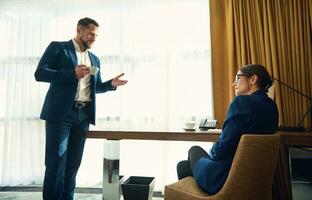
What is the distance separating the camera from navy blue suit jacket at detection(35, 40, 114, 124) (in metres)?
1.66

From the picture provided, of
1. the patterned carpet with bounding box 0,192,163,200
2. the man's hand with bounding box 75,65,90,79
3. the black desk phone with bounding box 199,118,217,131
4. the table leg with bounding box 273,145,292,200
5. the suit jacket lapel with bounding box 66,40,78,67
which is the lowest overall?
the patterned carpet with bounding box 0,192,163,200

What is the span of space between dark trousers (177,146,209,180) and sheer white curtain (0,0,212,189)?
2.87ft

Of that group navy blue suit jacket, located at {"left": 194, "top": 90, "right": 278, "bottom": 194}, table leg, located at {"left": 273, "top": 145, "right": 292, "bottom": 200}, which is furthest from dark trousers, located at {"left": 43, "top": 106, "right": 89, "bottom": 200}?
table leg, located at {"left": 273, "top": 145, "right": 292, "bottom": 200}

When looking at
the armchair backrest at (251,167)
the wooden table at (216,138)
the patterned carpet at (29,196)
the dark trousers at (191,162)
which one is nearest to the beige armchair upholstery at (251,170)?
the armchair backrest at (251,167)

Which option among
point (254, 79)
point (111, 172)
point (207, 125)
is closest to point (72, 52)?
point (111, 172)

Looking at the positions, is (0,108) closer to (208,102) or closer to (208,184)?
(208,102)

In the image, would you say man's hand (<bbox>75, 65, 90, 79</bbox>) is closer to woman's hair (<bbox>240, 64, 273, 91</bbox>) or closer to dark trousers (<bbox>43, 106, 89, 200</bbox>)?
dark trousers (<bbox>43, 106, 89, 200</bbox>)

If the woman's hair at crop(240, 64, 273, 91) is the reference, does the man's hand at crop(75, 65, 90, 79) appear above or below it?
above

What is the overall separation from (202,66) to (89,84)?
43.6 inches

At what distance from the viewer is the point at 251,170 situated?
3.45 ft

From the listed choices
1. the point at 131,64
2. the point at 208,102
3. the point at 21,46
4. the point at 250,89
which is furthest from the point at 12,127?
the point at 250,89

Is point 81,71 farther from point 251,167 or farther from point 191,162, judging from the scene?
point 251,167

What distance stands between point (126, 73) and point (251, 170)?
1681 mm

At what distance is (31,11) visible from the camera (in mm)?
2666
